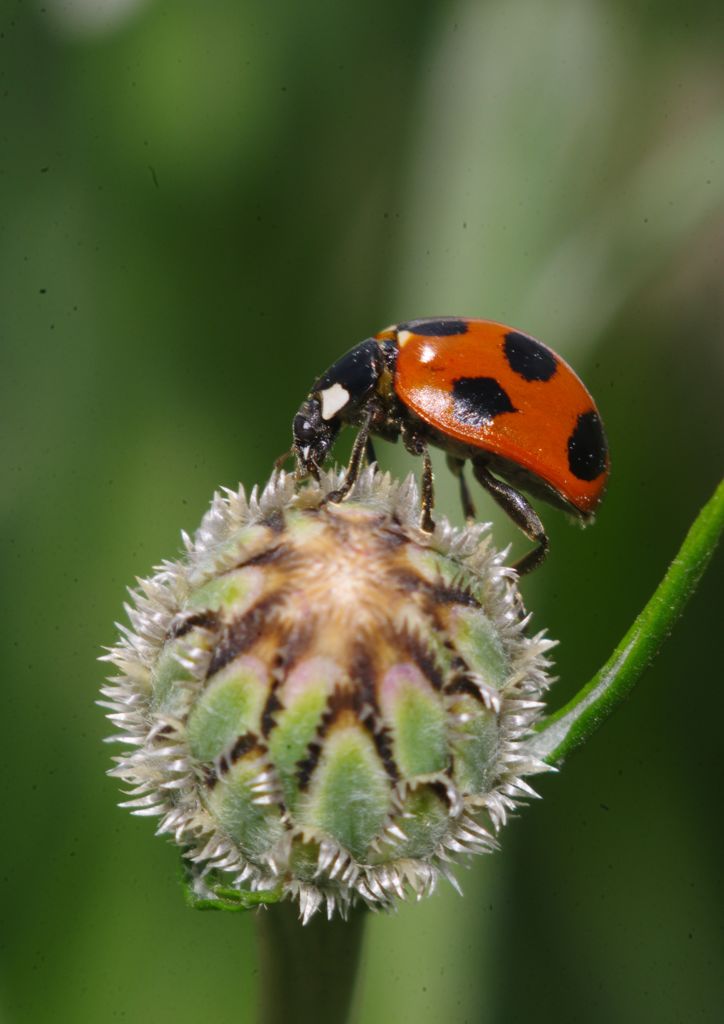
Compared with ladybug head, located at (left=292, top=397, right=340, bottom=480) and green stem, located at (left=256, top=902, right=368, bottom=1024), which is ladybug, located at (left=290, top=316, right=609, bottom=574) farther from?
green stem, located at (left=256, top=902, right=368, bottom=1024)

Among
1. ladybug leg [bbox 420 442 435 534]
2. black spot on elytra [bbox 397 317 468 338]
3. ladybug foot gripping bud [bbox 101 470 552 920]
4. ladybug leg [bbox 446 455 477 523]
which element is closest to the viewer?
ladybug foot gripping bud [bbox 101 470 552 920]

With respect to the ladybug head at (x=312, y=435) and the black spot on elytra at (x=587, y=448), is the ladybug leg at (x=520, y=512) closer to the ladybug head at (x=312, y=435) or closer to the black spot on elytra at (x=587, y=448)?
the black spot on elytra at (x=587, y=448)

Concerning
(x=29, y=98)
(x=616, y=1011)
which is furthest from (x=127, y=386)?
(x=616, y=1011)

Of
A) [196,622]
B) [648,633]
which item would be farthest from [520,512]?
[196,622]

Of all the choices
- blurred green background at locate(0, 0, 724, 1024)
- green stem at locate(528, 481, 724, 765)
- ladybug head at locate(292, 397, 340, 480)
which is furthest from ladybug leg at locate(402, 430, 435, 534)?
blurred green background at locate(0, 0, 724, 1024)

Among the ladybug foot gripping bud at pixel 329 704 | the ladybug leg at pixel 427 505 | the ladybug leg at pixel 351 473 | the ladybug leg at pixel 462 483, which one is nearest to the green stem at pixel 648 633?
the ladybug foot gripping bud at pixel 329 704

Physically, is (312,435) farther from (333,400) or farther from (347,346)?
(347,346)
